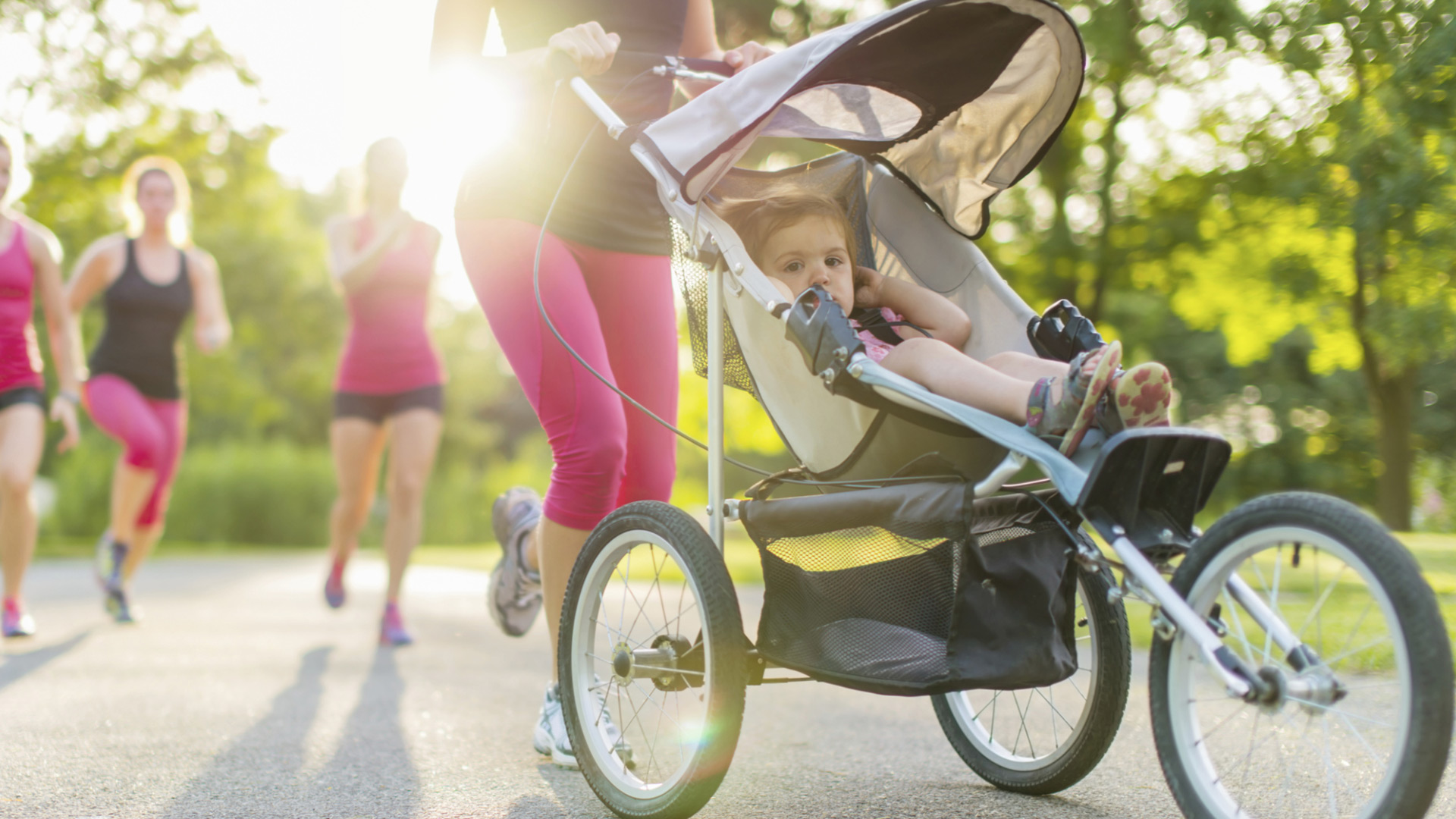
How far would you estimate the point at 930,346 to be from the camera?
242 cm

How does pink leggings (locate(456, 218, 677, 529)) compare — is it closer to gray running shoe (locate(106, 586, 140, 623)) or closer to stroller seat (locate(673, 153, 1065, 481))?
stroller seat (locate(673, 153, 1065, 481))

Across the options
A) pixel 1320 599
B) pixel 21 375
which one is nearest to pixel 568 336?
pixel 1320 599

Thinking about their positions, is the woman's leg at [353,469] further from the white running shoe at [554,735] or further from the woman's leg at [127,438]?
the white running shoe at [554,735]

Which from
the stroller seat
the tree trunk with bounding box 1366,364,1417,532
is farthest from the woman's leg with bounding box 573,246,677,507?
the tree trunk with bounding box 1366,364,1417,532

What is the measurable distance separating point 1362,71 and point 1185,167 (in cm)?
917

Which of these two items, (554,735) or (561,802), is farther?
(554,735)

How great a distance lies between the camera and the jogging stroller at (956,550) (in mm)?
1835

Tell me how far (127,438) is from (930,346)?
16.4ft

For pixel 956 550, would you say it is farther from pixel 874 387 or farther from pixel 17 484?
pixel 17 484

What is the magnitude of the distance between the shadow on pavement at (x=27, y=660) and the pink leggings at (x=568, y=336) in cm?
251

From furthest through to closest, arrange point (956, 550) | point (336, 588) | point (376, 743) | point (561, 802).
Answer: point (336, 588), point (376, 743), point (561, 802), point (956, 550)

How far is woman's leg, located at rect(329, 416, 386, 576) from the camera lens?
5.61m

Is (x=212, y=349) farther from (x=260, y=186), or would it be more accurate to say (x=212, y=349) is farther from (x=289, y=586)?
(x=260, y=186)

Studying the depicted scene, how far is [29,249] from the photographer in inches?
216
